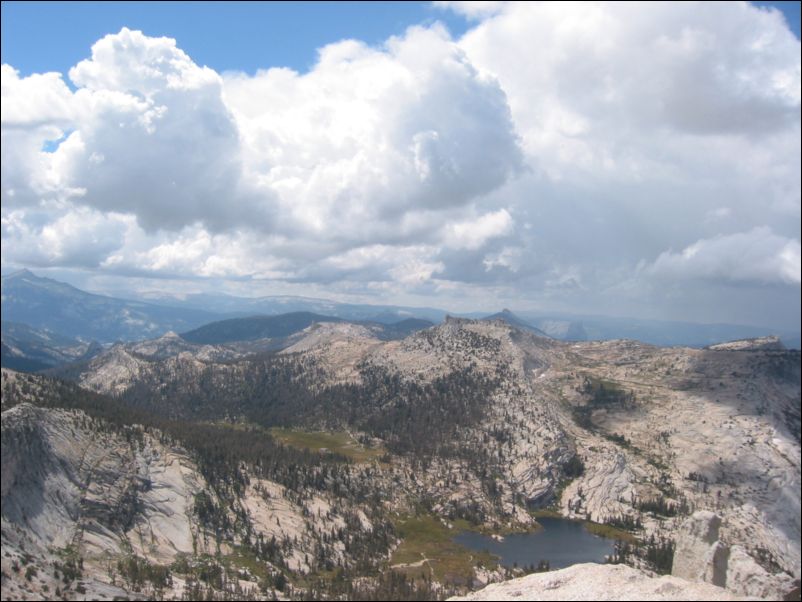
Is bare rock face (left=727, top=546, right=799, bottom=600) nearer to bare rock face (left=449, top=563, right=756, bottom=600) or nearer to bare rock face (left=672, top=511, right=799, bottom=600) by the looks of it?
bare rock face (left=672, top=511, right=799, bottom=600)

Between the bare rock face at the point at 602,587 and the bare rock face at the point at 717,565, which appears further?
the bare rock face at the point at 717,565

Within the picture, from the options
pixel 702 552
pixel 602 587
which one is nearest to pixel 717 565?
pixel 702 552

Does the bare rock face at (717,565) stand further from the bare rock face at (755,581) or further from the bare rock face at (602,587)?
the bare rock face at (602,587)

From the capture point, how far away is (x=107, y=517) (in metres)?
165

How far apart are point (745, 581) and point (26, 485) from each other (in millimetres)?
168762

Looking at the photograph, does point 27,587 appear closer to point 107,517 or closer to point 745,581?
point 107,517

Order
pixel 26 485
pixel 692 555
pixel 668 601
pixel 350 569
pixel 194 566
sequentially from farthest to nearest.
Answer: pixel 350 569 → pixel 194 566 → pixel 26 485 → pixel 692 555 → pixel 668 601

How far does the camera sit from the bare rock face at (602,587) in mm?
52500

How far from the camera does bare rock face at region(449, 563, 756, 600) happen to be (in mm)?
52500

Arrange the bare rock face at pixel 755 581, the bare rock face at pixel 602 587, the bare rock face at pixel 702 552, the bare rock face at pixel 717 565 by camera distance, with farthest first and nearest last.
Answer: the bare rock face at pixel 702 552
the bare rock face at pixel 717 565
the bare rock face at pixel 755 581
the bare rock face at pixel 602 587

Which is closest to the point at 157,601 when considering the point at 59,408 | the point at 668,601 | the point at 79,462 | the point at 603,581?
the point at 79,462

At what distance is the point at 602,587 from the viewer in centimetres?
5831

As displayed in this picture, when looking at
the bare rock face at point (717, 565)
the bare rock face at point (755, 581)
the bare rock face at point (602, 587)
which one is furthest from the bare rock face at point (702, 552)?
the bare rock face at point (602, 587)

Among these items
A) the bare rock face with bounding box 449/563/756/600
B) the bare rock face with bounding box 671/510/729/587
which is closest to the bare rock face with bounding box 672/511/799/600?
the bare rock face with bounding box 671/510/729/587
